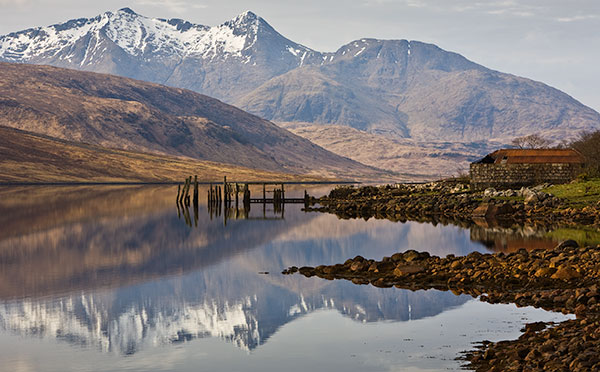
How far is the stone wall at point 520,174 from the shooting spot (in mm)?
77438

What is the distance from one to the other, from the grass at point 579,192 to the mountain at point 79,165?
347 feet

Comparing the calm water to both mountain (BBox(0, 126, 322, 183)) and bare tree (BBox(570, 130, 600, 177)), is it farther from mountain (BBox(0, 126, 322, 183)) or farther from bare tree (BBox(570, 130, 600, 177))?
mountain (BBox(0, 126, 322, 183))

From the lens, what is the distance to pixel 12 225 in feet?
191

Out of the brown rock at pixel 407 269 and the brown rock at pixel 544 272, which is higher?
the brown rock at pixel 544 272

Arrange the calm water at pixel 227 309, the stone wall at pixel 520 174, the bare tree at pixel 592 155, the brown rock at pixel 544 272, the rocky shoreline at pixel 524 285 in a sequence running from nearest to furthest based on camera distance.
A: the rocky shoreline at pixel 524 285, the calm water at pixel 227 309, the brown rock at pixel 544 272, the bare tree at pixel 592 155, the stone wall at pixel 520 174

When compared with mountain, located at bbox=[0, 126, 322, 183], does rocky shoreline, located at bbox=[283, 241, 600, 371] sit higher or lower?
lower

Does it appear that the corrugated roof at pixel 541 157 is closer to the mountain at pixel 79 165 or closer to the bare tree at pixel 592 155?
the bare tree at pixel 592 155

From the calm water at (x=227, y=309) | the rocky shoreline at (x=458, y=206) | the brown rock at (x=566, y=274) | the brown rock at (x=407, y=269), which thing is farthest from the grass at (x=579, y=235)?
the brown rock at (x=566, y=274)

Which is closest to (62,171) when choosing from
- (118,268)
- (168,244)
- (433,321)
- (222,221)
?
(222,221)

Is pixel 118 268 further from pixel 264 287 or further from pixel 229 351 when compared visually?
pixel 229 351

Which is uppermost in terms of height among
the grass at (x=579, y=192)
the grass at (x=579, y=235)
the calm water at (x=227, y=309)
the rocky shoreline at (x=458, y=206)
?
the grass at (x=579, y=192)

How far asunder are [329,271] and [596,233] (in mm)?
18735

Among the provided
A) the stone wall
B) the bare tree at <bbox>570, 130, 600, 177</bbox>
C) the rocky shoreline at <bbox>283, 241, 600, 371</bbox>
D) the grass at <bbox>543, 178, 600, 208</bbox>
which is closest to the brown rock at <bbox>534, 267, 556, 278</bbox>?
the rocky shoreline at <bbox>283, 241, 600, 371</bbox>

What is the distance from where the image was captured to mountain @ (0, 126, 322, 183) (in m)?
159
